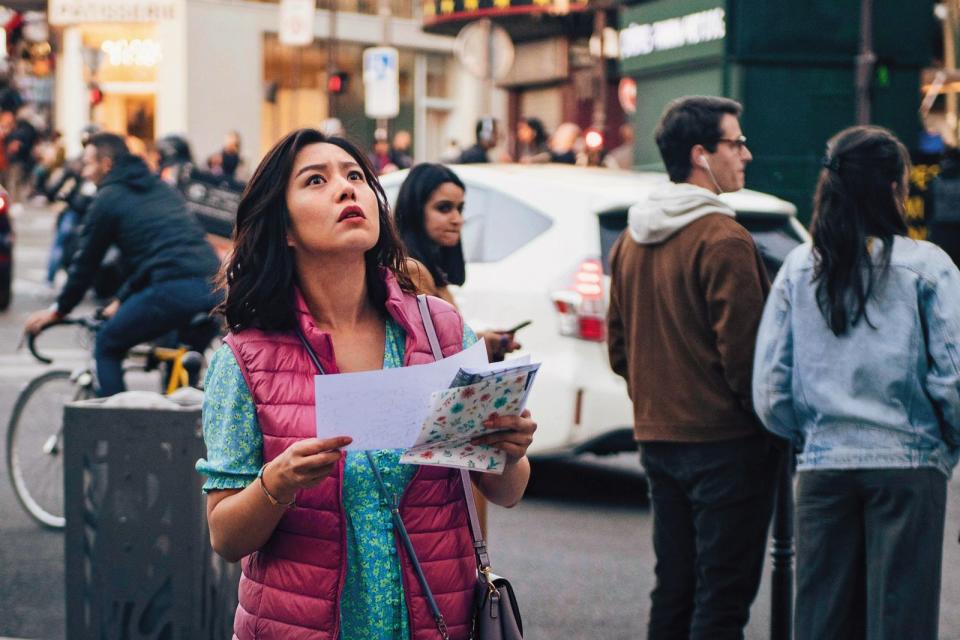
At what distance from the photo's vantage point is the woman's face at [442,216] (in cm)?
564

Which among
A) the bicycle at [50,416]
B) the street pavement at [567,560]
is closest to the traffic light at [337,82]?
the street pavement at [567,560]

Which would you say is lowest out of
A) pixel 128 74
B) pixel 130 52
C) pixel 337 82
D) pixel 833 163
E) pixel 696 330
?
pixel 696 330

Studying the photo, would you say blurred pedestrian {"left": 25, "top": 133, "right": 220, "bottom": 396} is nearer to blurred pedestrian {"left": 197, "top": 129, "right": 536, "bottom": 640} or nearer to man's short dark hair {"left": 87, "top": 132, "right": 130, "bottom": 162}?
man's short dark hair {"left": 87, "top": 132, "right": 130, "bottom": 162}

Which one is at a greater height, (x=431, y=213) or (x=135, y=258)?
(x=431, y=213)

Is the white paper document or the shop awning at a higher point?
the shop awning

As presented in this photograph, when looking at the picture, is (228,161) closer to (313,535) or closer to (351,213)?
(351,213)

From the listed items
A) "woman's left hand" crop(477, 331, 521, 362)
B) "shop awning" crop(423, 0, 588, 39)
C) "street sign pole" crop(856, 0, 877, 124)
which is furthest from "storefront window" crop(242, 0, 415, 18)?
"woman's left hand" crop(477, 331, 521, 362)

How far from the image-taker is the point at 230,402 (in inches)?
108

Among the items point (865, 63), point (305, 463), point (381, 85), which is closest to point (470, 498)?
point (305, 463)

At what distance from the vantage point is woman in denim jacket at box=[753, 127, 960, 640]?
12.8 ft

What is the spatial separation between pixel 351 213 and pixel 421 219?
2.86m

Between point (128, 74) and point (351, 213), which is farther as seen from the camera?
point (128, 74)

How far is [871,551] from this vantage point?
13.0 feet

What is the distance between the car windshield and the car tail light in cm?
7
